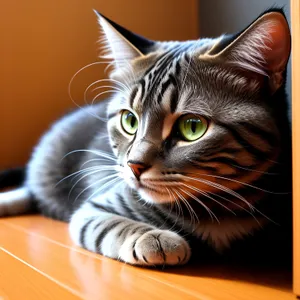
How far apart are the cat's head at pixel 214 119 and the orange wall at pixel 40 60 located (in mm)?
950

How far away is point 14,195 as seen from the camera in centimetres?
147

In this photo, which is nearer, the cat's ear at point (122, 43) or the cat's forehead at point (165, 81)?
the cat's forehead at point (165, 81)

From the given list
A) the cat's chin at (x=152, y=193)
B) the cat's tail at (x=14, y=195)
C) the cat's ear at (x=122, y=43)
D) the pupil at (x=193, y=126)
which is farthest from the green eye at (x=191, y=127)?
the cat's tail at (x=14, y=195)

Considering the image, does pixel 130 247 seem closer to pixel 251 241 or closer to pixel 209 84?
pixel 251 241

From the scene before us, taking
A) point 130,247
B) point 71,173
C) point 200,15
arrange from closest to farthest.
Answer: point 130,247 → point 71,173 → point 200,15

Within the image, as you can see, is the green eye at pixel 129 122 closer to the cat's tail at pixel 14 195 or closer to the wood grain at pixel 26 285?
the wood grain at pixel 26 285

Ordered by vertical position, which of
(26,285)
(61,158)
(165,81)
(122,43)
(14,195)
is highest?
(122,43)

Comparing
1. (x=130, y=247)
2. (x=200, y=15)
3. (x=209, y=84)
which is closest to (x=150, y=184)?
(x=130, y=247)

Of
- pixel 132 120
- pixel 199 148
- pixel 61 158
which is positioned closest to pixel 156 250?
pixel 199 148

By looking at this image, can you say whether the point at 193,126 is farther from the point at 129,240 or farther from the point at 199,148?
the point at 129,240

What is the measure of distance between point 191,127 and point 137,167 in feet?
0.44

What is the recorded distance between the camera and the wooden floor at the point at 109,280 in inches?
31.2

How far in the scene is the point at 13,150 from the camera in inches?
72.2

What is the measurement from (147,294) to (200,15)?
1.55 m
